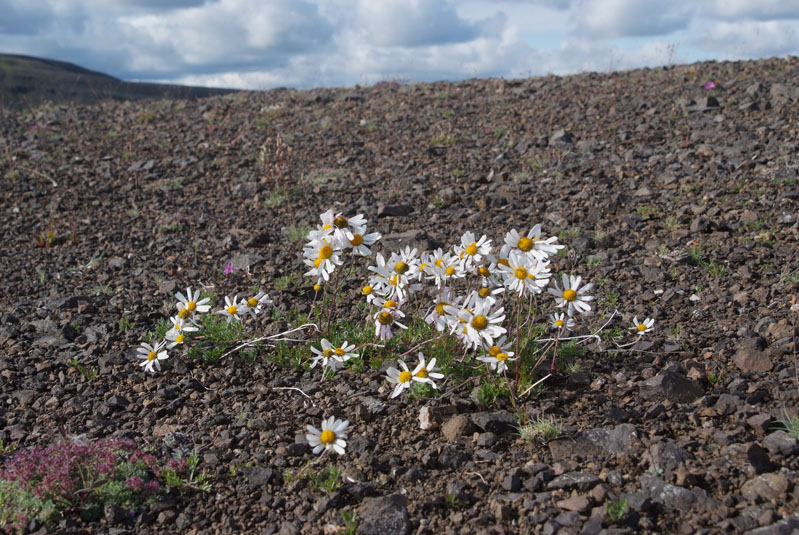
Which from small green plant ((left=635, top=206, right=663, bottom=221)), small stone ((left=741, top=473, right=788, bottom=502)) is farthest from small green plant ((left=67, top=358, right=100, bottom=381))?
small green plant ((left=635, top=206, right=663, bottom=221))

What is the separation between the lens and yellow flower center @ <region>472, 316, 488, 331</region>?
377 cm

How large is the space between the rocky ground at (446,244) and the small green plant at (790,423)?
0.19 feet

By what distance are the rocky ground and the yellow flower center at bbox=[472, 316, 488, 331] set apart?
570 mm

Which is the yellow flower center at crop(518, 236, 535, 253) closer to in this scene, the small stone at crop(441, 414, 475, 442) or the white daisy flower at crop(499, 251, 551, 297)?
the white daisy flower at crop(499, 251, 551, 297)

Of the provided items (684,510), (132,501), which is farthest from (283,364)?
(684,510)

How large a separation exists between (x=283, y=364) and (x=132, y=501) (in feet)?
5.14

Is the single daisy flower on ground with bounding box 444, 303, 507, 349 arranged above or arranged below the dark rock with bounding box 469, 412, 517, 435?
above

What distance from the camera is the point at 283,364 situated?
482 centimetres

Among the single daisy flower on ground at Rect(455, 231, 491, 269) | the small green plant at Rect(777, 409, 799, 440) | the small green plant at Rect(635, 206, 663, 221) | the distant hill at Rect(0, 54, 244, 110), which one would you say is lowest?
the small green plant at Rect(777, 409, 799, 440)

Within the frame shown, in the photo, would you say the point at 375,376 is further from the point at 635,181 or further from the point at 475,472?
the point at 635,181

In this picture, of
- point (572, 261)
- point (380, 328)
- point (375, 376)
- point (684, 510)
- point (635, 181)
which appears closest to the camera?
point (684, 510)

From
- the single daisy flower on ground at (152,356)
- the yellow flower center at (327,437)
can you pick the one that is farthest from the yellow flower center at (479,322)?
the single daisy flower on ground at (152,356)

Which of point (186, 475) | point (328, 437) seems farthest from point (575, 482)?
point (186, 475)

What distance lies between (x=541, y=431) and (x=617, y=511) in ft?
2.42
